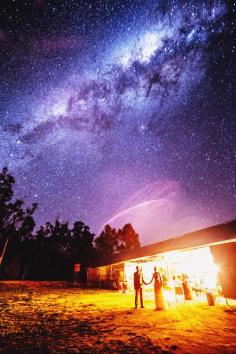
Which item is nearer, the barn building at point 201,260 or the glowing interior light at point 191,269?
the barn building at point 201,260

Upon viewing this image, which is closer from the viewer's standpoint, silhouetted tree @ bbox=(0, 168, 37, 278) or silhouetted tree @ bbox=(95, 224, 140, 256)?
silhouetted tree @ bbox=(0, 168, 37, 278)

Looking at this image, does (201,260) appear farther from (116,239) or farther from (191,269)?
(116,239)

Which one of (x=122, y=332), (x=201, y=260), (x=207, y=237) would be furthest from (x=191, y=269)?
(x=122, y=332)

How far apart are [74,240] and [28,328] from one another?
42806 millimetres

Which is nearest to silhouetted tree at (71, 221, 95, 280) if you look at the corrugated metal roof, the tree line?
the tree line

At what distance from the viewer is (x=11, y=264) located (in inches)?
1426

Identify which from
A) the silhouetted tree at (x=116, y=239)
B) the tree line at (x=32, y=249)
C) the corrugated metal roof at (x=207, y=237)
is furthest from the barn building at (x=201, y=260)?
the silhouetted tree at (x=116, y=239)

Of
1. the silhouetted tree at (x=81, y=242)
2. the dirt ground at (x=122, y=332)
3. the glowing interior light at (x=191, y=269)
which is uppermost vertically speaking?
the silhouetted tree at (x=81, y=242)

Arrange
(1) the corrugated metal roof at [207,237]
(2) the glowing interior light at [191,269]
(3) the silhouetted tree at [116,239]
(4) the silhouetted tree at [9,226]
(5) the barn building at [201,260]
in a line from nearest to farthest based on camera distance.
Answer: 1. (1) the corrugated metal roof at [207,237]
2. (5) the barn building at [201,260]
3. (2) the glowing interior light at [191,269]
4. (4) the silhouetted tree at [9,226]
5. (3) the silhouetted tree at [116,239]

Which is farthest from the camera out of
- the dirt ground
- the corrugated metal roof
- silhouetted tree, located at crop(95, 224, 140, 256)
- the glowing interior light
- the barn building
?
silhouetted tree, located at crop(95, 224, 140, 256)

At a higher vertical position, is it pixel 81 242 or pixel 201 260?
pixel 81 242

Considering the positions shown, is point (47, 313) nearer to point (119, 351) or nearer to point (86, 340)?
point (86, 340)

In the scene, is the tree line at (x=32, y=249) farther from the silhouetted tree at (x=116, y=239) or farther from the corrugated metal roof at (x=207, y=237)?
the corrugated metal roof at (x=207, y=237)

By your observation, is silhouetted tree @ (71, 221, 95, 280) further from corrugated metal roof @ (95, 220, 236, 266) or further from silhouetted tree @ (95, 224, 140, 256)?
corrugated metal roof @ (95, 220, 236, 266)
